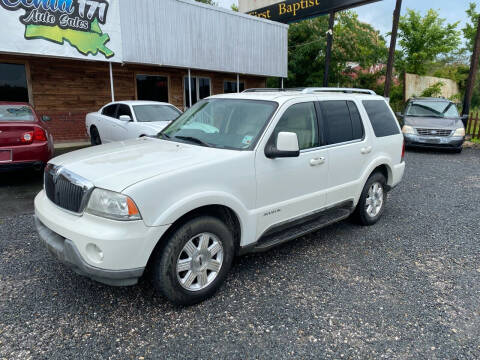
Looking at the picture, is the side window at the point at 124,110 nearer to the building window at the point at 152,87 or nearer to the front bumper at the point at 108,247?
the building window at the point at 152,87

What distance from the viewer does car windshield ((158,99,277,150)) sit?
3432mm

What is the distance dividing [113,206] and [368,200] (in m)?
3.53

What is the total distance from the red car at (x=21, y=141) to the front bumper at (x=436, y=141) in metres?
10.5

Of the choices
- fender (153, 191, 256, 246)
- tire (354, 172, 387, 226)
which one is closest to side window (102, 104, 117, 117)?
tire (354, 172, 387, 226)

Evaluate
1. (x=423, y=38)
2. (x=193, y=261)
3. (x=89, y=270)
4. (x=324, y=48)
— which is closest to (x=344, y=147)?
(x=193, y=261)

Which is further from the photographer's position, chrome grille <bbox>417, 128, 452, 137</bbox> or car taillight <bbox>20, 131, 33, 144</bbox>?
chrome grille <bbox>417, 128, 452, 137</bbox>

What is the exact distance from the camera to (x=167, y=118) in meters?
8.99

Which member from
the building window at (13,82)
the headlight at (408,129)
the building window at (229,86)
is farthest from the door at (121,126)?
the headlight at (408,129)

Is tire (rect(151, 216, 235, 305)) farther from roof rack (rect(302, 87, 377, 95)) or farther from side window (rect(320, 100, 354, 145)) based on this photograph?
roof rack (rect(302, 87, 377, 95))

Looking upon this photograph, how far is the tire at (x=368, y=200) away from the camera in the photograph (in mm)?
4730

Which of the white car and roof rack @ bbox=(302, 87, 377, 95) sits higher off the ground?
roof rack @ bbox=(302, 87, 377, 95)

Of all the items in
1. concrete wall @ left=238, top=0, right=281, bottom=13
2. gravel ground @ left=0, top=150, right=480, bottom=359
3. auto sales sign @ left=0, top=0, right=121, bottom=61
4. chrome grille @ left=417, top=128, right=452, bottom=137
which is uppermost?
concrete wall @ left=238, top=0, right=281, bottom=13

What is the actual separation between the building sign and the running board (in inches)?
569

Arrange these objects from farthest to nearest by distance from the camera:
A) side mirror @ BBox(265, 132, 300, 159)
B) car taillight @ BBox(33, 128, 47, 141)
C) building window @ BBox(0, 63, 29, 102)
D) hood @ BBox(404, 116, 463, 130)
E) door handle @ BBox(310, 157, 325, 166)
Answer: hood @ BBox(404, 116, 463, 130) → building window @ BBox(0, 63, 29, 102) → car taillight @ BBox(33, 128, 47, 141) → door handle @ BBox(310, 157, 325, 166) → side mirror @ BBox(265, 132, 300, 159)
